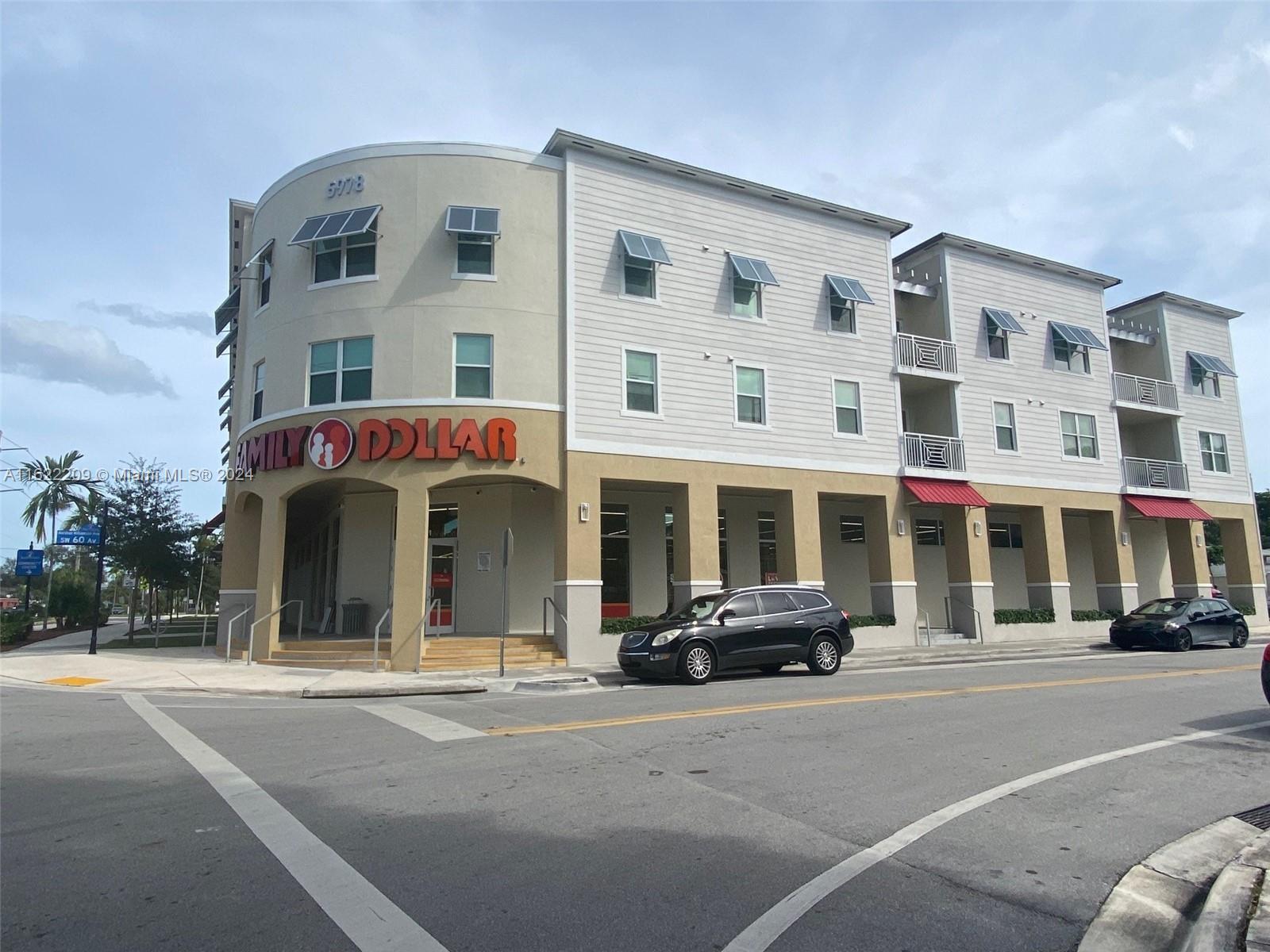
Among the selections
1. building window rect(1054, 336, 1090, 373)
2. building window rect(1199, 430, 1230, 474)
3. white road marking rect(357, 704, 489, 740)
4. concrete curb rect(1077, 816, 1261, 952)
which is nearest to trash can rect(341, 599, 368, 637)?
white road marking rect(357, 704, 489, 740)

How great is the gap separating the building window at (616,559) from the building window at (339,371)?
742 cm

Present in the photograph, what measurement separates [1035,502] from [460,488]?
1812 cm

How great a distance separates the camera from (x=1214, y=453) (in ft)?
106

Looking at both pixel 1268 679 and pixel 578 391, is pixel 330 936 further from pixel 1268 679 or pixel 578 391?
pixel 578 391

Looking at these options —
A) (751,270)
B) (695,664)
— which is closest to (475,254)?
(751,270)

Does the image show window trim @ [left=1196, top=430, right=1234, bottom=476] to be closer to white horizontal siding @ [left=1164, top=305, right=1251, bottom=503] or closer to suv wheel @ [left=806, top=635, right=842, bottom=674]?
white horizontal siding @ [left=1164, top=305, right=1251, bottom=503]

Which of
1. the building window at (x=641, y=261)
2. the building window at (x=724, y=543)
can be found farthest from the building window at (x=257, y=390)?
the building window at (x=724, y=543)

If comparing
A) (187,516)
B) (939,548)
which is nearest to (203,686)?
(187,516)

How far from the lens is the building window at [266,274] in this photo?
21.7 metres

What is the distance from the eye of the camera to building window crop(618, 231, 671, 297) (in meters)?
21.0

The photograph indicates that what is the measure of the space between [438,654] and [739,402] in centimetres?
1009

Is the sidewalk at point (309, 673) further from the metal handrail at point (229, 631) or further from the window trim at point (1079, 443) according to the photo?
the window trim at point (1079, 443)

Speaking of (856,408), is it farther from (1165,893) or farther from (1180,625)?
(1165,893)

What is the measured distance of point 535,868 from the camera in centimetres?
498
